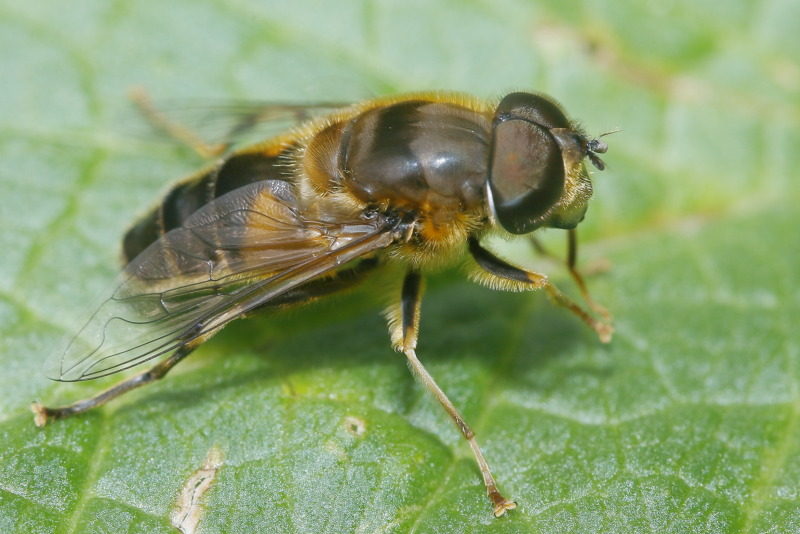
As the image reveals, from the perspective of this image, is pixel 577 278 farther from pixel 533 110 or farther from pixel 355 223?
pixel 355 223

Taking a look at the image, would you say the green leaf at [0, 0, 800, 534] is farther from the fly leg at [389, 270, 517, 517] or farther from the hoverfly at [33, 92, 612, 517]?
the hoverfly at [33, 92, 612, 517]

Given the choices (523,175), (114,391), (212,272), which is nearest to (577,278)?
(523,175)

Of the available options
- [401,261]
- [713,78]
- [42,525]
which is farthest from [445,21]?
[42,525]

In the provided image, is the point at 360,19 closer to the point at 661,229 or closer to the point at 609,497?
the point at 661,229

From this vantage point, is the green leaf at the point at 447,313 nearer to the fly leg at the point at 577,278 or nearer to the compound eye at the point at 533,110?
the fly leg at the point at 577,278

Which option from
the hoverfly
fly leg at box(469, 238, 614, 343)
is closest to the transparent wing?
the hoverfly
